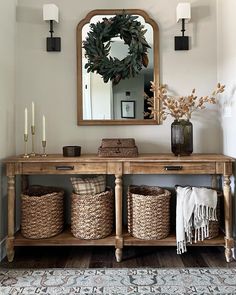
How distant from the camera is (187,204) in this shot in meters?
2.44

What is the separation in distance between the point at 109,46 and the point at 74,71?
39 cm

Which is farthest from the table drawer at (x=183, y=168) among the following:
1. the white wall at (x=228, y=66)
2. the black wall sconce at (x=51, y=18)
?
the black wall sconce at (x=51, y=18)

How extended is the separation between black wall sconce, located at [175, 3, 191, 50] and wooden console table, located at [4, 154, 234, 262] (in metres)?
1.05

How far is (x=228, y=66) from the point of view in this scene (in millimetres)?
2637

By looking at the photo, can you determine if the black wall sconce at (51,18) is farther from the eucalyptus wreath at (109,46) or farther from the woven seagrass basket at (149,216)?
the woven seagrass basket at (149,216)

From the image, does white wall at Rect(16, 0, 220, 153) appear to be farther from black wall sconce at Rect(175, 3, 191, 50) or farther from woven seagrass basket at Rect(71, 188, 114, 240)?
woven seagrass basket at Rect(71, 188, 114, 240)

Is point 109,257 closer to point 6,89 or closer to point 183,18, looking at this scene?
point 6,89

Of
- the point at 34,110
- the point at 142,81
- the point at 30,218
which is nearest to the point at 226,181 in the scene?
the point at 142,81

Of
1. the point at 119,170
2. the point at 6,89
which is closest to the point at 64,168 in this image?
the point at 119,170

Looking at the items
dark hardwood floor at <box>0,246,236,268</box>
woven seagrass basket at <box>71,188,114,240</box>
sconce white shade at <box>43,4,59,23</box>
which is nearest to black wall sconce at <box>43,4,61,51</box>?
sconce white shade at <box>43,4,59,23</box>

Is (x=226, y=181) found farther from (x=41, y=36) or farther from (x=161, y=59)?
(x=41, y=36)

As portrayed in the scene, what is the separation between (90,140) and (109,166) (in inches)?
22.4

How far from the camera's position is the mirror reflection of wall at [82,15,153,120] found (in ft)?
9.49

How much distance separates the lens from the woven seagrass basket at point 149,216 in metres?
2.47
